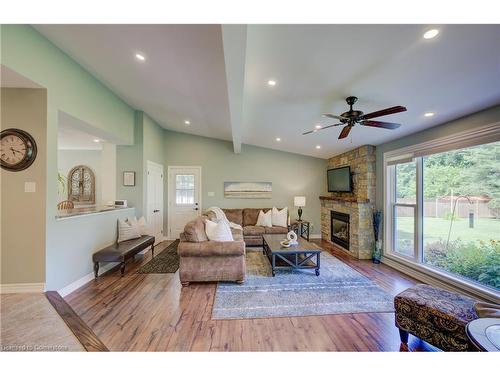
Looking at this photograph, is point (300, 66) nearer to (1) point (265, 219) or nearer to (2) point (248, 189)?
(1) point (265, 219)

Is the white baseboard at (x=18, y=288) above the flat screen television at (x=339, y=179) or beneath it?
beneath

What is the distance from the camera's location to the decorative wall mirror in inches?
256

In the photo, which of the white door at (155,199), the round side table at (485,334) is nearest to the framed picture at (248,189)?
the white door at (155,199)

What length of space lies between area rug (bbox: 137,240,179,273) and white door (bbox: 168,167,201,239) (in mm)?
1332

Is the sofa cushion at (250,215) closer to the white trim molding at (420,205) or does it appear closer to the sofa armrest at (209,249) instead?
the sofa armrest at (209,249)

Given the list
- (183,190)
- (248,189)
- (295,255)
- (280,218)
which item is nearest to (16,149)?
(183,190)

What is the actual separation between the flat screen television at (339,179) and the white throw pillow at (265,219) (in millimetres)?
1895

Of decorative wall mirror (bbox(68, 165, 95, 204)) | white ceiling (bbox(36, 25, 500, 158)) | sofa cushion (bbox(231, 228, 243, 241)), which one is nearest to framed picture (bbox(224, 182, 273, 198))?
sofa cushion (bbox(231, 228, 243, 241))

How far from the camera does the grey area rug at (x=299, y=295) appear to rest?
2344 mm

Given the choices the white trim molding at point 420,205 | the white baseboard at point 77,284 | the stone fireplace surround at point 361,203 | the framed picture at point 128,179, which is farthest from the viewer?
the framed picture at point 128,179

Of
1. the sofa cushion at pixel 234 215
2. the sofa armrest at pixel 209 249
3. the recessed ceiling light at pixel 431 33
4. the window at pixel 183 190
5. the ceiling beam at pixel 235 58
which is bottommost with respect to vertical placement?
the sofa armrest at pixel 209 249
